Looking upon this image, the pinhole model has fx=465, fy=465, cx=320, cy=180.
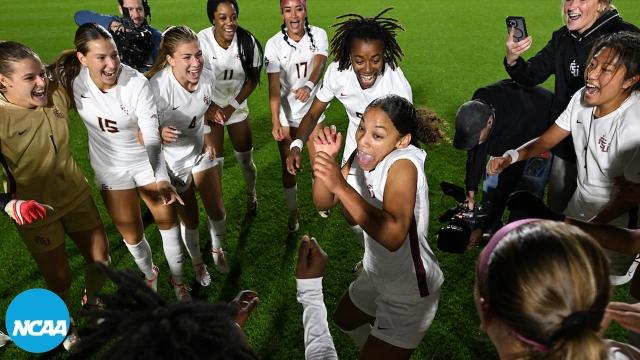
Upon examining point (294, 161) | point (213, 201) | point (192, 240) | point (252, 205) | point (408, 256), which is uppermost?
point (294, 161)

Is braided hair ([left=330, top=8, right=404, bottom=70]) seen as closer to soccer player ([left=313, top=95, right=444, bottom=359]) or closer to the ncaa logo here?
soccer player ([left=313, top=95, right=444, bottom=359])

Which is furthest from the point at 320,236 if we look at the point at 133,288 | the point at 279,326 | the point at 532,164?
the point at 133,288

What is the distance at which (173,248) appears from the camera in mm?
3330

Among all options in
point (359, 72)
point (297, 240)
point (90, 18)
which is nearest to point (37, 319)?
point (297, 240)

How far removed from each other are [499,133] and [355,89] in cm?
113

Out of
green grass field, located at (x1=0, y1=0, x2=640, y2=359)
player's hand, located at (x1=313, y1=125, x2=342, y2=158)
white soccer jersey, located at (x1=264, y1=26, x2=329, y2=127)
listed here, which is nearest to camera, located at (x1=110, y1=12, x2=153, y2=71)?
white soccer jersey, located at (x1=264, y1=26, x2=329, y2=127)

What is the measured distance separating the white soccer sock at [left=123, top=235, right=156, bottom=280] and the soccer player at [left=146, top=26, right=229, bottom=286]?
0.32 m

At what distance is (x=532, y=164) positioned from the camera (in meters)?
3.76

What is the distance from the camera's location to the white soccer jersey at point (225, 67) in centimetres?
423

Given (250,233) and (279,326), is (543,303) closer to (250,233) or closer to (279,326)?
(279,326)

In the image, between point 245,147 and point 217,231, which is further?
point 245,147

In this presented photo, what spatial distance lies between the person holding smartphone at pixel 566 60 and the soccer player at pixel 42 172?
126 inches

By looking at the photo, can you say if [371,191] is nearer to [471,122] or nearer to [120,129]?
[471,122]

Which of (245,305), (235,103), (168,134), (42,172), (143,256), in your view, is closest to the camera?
(245,305)
